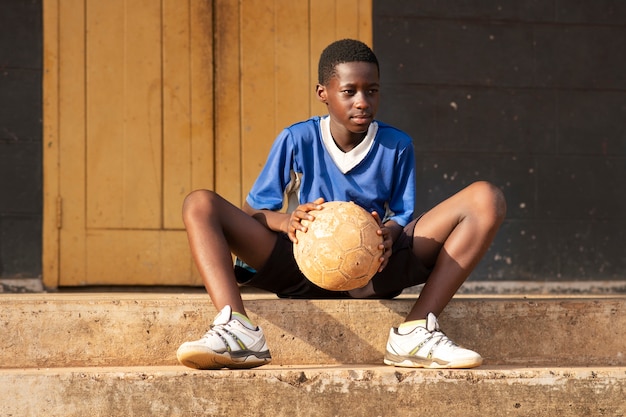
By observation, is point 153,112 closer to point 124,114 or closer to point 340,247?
point 124,114

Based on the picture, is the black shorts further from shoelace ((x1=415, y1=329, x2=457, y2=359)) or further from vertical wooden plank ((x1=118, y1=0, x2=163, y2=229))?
vertical wooden plank ((x1=118, y1=0, x2=163, y2=229))

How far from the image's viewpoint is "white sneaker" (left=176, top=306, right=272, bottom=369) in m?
Answer: 3.18

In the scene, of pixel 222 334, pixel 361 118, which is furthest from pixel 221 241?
pixel 361 118

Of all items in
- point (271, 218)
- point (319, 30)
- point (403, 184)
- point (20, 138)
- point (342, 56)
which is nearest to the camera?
point (271, 218)

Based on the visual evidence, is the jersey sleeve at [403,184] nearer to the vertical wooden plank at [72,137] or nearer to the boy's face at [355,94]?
the boy's face at [355,94]

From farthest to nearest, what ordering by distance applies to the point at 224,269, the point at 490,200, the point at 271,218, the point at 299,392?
the point at 271,218 → the point at 490,200 → the point at 224,269 → the point at 299,392

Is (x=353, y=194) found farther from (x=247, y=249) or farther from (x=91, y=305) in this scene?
(x=91, y=305)

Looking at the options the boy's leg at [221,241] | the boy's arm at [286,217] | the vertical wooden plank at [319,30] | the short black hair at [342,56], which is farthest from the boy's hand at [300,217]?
the vertical wooden plank at [319,30]

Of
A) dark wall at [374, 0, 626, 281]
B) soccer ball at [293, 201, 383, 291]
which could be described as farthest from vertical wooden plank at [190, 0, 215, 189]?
soccer ball at [293, 201, 383, 291]

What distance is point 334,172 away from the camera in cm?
386

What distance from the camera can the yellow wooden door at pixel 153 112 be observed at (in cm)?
578

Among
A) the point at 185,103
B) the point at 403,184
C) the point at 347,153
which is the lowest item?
the point at 403,184

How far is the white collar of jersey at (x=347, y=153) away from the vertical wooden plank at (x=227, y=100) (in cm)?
205

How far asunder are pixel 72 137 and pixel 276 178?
2347 millimetres
